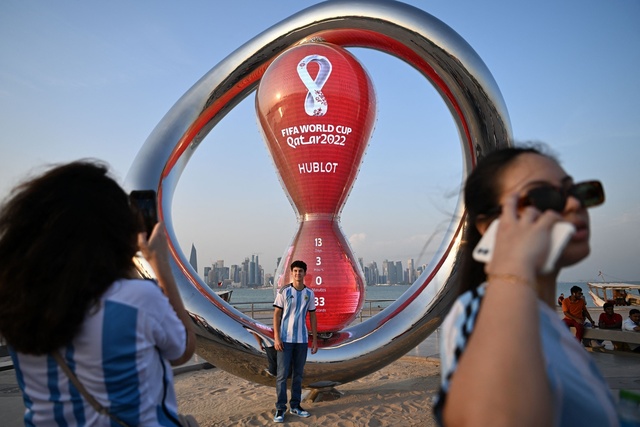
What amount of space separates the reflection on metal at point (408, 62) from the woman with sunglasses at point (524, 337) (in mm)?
2938

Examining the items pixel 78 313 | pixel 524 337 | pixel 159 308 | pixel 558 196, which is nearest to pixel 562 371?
pixel 524 337

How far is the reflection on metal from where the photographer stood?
12.7 ft

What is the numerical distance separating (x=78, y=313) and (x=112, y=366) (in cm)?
15

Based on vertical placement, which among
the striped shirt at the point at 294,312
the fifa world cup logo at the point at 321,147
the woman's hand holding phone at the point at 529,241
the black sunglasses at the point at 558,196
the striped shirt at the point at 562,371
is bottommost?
the striped shirt at the point at 294,312

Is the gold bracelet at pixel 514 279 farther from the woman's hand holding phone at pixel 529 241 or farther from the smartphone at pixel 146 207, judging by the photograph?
the smartphone at pixel 146 207

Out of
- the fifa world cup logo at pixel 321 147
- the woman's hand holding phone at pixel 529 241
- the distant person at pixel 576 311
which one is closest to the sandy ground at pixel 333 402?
the fifa world cup logo at pixel 321 147

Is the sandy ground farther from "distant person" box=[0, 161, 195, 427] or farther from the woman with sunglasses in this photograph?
the woman with sunglasses

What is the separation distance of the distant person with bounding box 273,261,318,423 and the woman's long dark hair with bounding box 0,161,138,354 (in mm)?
3015

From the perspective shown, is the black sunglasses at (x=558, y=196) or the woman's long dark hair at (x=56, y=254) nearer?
the black sunglasses at (x=558, y=196)

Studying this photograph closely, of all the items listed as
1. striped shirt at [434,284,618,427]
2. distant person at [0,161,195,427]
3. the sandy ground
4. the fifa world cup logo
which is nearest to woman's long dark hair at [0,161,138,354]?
distant person at [0,161,195,427]

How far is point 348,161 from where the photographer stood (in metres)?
6.93

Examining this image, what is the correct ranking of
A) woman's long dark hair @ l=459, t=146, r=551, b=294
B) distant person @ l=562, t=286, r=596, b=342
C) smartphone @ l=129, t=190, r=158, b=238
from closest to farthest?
woman's long dark hair @ l=459, t=146, r=551, b=294, smartphone @ l=129, t=190, r=158, b=238, distant person @ l=562, t=286, r=596, b=342

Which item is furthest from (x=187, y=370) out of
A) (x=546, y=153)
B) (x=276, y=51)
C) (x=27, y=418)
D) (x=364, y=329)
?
(x=546, y=153)

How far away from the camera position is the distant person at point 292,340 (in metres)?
4.12
